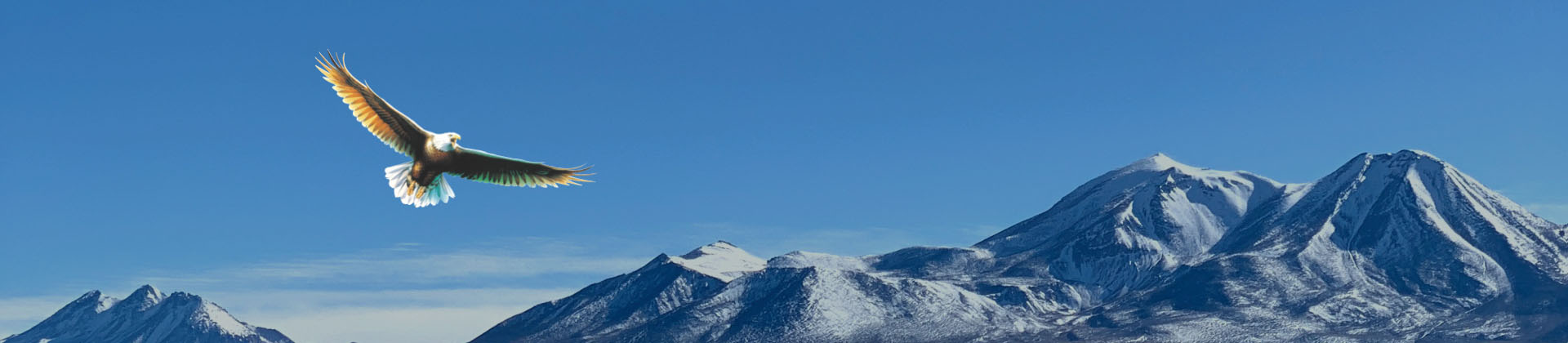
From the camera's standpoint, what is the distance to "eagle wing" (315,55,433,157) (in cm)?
3819

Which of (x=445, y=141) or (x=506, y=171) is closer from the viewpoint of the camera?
(x=445, y=141)

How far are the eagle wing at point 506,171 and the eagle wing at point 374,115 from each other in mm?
1215

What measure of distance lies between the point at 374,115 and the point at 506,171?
12.8ft

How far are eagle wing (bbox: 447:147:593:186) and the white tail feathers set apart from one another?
81cm

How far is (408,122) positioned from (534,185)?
4.58 metres

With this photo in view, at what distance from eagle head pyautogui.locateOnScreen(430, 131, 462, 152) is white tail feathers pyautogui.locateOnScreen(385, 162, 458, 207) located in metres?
1.05

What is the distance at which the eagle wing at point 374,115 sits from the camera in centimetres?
3819

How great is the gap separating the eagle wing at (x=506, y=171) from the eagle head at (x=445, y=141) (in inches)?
21.3

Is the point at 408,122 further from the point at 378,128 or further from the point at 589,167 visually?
the point at 589,167

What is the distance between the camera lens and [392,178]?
39031 millimetres

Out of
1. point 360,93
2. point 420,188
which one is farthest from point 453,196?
point 360,93

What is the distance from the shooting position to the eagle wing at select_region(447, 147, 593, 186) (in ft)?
130

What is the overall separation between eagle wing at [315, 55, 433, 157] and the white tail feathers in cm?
60

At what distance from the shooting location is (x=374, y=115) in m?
38.8
